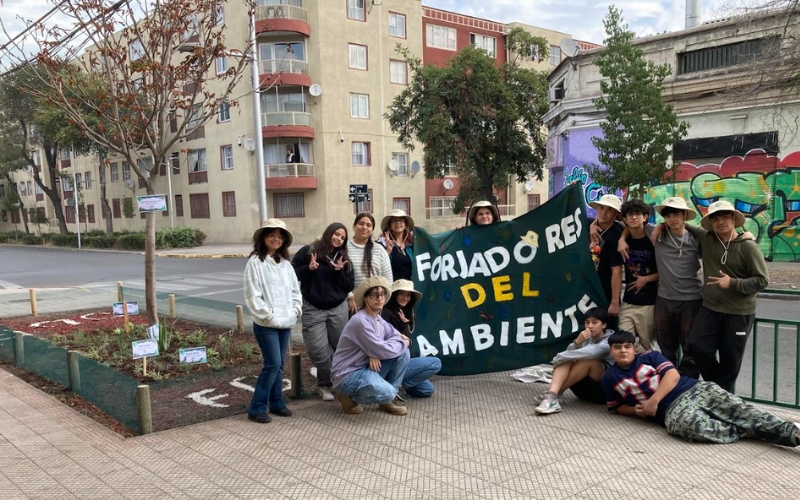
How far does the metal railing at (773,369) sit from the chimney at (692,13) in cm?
1802

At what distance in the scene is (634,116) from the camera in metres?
14.4

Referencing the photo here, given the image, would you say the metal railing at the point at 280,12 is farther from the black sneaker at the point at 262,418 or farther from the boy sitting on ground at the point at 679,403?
the boy sitting on ground at the point at 679,403

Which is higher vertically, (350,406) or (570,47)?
(570,47)

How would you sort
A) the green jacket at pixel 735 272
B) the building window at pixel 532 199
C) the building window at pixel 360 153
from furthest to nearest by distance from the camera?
the building window at pixel 532 199, the building window at pixel 360 153, the green jacket at pixel 735 272

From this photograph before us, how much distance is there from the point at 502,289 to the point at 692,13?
70.6ft

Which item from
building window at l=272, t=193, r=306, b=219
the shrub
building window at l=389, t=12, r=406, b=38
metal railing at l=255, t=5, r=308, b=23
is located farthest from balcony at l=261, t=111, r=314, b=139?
the shrub

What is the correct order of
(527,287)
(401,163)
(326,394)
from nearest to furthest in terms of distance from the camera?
(326,394) → (527,287) → (401,163)

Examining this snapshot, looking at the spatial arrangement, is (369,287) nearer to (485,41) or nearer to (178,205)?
(178,205)

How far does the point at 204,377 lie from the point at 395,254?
264 centimetres

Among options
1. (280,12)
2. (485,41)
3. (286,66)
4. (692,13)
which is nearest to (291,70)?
(286,66)

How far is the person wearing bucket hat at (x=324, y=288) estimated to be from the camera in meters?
5.69

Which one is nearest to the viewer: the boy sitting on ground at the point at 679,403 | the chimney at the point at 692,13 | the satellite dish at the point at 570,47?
the boy sitting on ground at the point at 679,403

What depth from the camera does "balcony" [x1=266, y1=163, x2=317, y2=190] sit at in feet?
110

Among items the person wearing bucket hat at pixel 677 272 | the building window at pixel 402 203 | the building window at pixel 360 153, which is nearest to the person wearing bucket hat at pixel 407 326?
the person wearing bucket hat at pixel 677 272
